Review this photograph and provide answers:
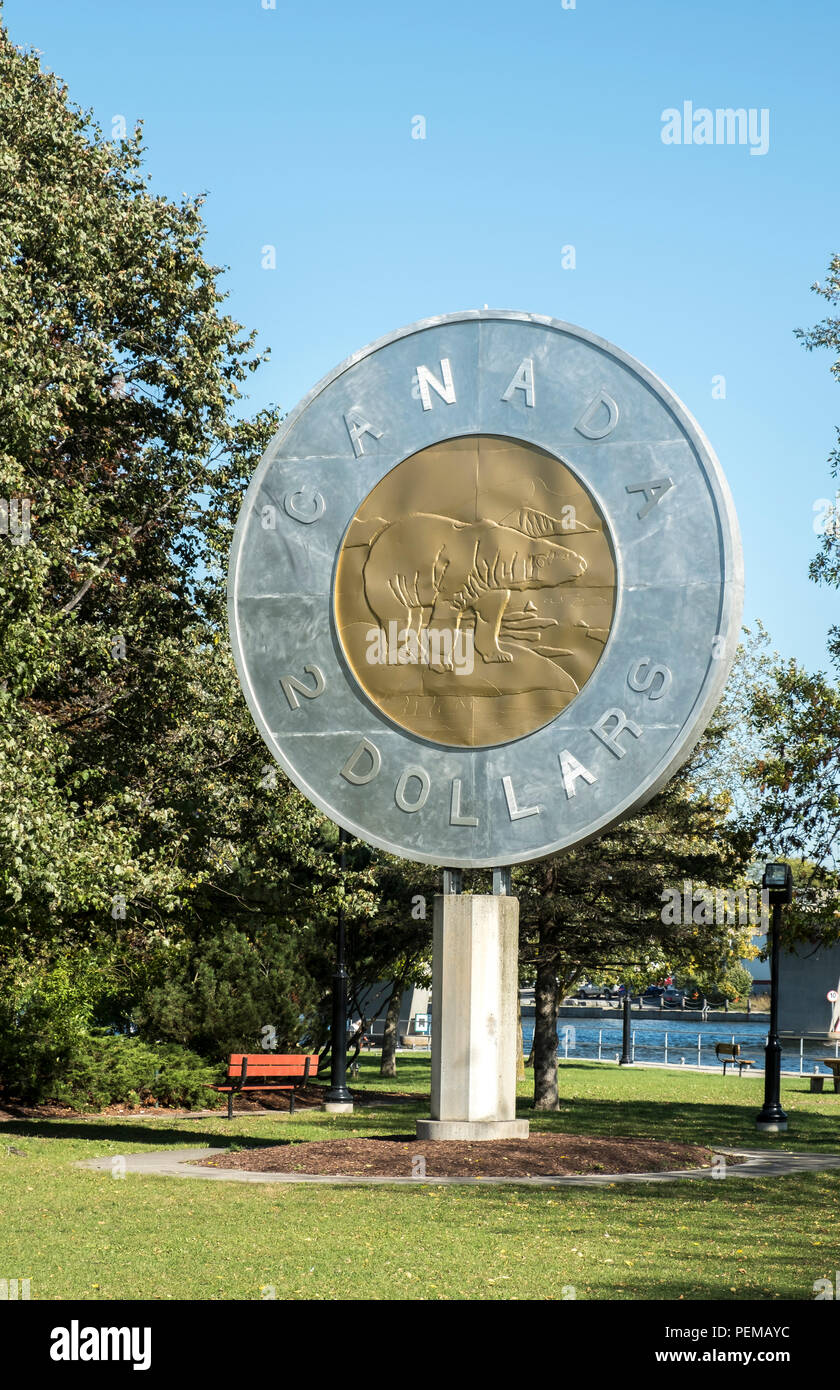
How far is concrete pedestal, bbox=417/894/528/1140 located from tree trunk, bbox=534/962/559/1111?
28.7ft

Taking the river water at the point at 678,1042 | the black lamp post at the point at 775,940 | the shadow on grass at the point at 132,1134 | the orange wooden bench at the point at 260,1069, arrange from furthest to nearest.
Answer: the river water at the point at 678,1042
the orange wooden bench at the point at 260,1069
the black lamp post at the point at 775,940
the shadow on grass at the point at 132,1134

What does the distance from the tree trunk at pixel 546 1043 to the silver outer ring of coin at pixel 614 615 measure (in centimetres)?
948

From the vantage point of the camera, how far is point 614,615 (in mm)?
17391

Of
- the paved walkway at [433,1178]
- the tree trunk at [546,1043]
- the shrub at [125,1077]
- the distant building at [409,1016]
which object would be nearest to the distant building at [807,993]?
the distant building at [409,1016]

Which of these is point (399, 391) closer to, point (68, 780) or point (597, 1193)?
point (68, 780)

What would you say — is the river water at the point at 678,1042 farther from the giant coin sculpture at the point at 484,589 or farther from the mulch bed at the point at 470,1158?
the giant coin sculpture at the point at 484,589

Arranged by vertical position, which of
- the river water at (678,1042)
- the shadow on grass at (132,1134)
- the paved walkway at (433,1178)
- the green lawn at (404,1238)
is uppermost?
the green lawn at (404,1238)

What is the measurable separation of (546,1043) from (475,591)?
12.2 metres

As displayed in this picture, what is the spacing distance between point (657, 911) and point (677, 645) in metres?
9.77

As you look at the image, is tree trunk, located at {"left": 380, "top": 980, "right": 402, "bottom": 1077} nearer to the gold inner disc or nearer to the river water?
the river water

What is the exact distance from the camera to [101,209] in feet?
72.5

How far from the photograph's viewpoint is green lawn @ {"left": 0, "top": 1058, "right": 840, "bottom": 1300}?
9203mm

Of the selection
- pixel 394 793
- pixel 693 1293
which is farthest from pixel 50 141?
pixel 693 1293

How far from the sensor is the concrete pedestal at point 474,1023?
690 inches
